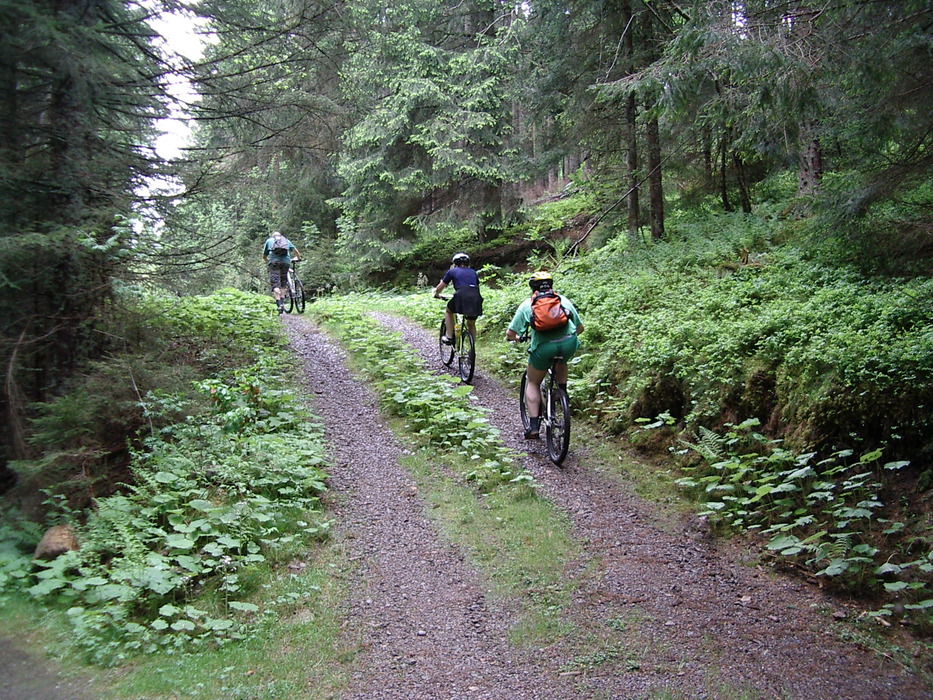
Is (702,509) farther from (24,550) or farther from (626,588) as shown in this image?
(24,550)

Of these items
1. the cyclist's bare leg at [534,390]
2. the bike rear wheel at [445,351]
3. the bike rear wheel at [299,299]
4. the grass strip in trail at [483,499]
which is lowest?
the grass strip in trail at [483,499]

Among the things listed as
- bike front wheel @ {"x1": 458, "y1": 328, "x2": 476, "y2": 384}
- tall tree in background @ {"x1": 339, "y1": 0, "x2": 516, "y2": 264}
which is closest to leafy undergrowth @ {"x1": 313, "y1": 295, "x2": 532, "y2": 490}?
bike front wheel @ {"x1": 458, "y1": 328, "x2": 476, "y2": 384}

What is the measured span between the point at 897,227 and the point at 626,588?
583cm

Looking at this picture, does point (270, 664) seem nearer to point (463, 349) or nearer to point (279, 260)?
point (463, 349)

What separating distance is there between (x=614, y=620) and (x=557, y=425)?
124 inches

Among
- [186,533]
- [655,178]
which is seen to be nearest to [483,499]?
[186,533]

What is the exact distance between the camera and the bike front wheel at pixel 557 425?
7203 millimetres

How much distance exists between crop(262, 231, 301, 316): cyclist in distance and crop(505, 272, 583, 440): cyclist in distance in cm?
857

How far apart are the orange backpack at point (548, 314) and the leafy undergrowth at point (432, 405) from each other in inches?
63.6

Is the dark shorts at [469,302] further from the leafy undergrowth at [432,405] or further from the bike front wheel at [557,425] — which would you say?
the bike front wheel at [557,425]

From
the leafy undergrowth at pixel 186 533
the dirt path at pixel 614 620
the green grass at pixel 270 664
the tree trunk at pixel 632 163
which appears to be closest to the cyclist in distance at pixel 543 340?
the dirt path at pixel 614 620

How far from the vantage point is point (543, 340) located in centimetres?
737

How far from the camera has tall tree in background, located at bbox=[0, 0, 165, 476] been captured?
251 inches

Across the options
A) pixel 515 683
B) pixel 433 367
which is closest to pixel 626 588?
pixel 515 683
